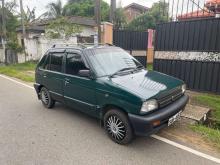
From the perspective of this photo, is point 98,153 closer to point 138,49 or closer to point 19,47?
point 138,49

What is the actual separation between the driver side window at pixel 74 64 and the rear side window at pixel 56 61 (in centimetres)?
33

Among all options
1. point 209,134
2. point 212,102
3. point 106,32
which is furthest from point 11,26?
point 209,134

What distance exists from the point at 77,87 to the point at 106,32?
5797mm

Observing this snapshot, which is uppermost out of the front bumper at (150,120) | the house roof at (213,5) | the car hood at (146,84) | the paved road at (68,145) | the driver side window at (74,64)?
the house roof at (213,5)

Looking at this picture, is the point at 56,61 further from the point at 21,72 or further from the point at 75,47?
the point at 21,72

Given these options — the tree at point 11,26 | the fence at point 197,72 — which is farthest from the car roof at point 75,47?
the tree at point 11,26

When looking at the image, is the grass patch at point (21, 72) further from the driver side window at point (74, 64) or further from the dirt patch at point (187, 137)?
the dirt patch at point (187, 137)

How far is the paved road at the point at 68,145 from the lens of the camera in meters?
3.50

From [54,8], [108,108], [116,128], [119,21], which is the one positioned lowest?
[116,128]

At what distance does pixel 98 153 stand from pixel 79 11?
111ft

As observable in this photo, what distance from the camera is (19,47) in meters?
19.0

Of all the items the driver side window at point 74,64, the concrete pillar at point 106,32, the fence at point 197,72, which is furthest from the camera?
the concrete pillar at point 106,32

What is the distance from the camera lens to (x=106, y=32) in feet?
32.6

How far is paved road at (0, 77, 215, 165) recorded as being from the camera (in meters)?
3.50
